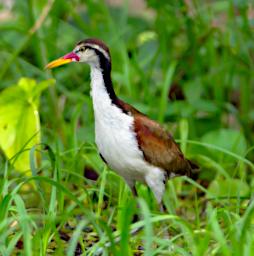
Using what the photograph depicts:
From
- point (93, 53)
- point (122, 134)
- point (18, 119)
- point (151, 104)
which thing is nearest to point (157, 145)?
point (122, 134)

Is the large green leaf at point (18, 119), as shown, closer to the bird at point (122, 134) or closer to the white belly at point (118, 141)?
the bird at point (122, 134)

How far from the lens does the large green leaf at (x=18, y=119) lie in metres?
5.43

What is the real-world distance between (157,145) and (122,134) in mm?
295

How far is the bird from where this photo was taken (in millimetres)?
4441

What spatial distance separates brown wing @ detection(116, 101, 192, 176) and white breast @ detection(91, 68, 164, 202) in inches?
2.1

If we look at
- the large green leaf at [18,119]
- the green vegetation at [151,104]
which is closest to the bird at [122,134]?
the green vegetation at [151,104]

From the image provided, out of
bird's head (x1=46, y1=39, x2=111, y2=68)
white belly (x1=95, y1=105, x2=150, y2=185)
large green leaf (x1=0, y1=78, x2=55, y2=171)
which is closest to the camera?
white belly (x1=95, y1=105, x2=150, y2=185)

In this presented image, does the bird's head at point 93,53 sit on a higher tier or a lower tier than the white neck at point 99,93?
higher

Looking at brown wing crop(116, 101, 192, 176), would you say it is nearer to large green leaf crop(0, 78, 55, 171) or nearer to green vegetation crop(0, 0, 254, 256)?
green vegetation crop(0, 0, 254, 256)

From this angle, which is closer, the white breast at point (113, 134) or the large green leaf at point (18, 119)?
the white breast at point (113, 134)

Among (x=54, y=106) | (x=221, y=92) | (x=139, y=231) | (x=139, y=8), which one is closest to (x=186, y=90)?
(x=221, y=92)

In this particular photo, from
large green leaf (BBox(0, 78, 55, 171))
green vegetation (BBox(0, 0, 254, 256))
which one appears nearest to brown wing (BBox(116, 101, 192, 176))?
green vegetation (BBox(0, 0, 254, 256))

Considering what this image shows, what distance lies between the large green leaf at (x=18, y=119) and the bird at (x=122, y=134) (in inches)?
32.7

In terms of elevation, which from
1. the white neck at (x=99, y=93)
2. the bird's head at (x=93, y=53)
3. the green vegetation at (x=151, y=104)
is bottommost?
the green vegetation at (x=151, y=104)
